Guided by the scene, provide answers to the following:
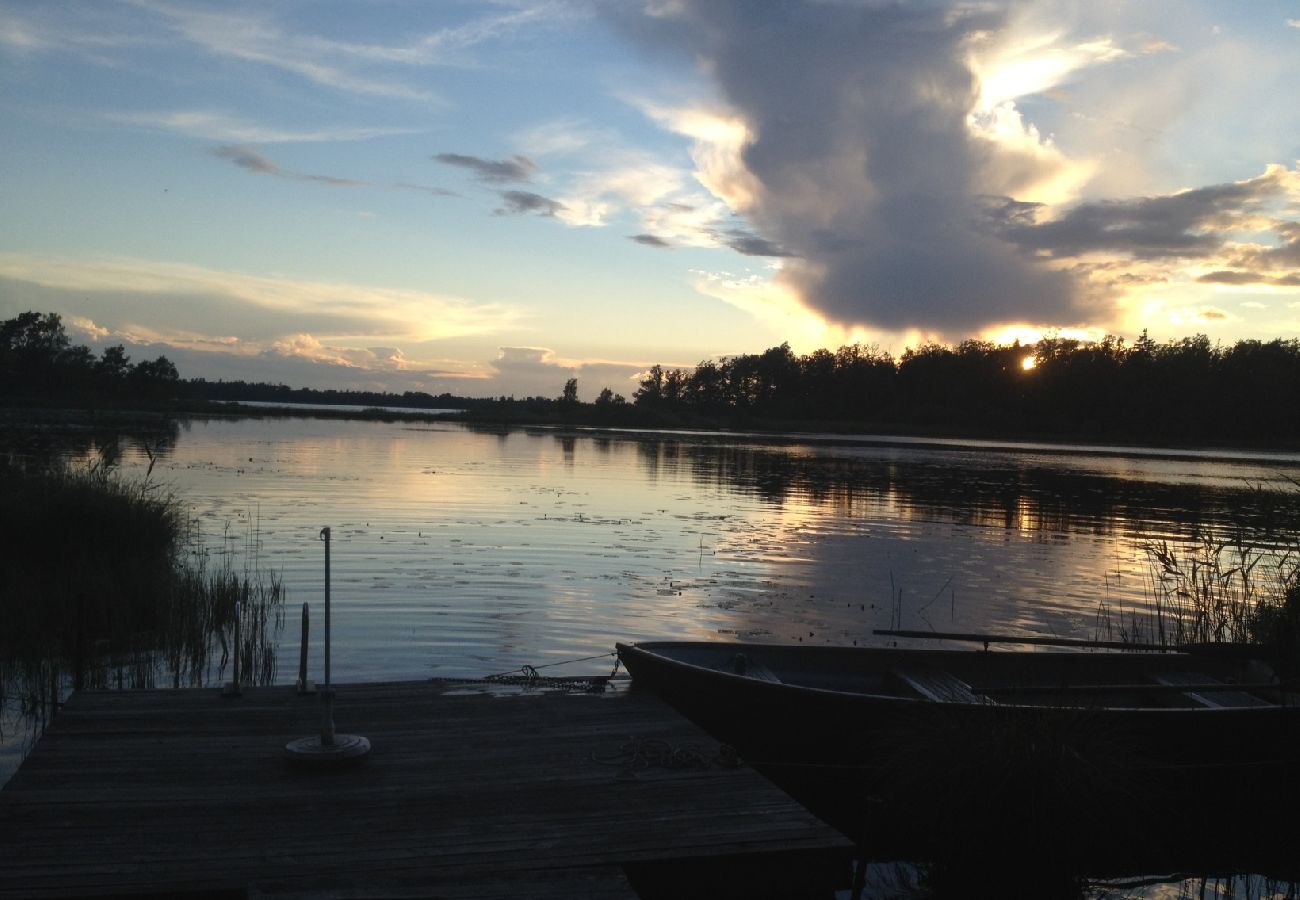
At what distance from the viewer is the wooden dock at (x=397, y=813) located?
5.13 meters

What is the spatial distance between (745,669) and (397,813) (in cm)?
418

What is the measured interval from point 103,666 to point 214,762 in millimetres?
5092

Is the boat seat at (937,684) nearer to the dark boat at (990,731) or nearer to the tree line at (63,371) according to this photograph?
the dark boat at (990,731)

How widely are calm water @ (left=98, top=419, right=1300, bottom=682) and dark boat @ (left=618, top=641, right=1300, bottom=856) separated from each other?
11.9 ft

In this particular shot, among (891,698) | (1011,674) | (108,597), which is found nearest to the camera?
(891,698)

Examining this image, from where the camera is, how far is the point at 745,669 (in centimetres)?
925

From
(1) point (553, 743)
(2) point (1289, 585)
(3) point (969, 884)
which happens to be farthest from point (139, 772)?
(2) point (1289, 585)

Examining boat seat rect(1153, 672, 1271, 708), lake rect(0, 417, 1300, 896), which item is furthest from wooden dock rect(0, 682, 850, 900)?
boat seat rect(1153, 672, 1271, 708)

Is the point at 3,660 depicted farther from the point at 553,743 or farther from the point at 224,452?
the point at 224,452

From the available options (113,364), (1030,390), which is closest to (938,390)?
(1030,390)

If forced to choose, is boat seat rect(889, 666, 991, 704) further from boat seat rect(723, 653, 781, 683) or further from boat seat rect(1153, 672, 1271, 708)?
boat seat rect(1153, 672, 1271, 708)

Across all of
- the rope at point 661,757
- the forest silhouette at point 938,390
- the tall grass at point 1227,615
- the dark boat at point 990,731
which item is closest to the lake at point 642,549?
the tall grass at point 1227,615

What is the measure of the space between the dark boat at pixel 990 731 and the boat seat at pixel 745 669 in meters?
0.02

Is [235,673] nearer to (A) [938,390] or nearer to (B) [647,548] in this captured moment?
(B) [647,548]
